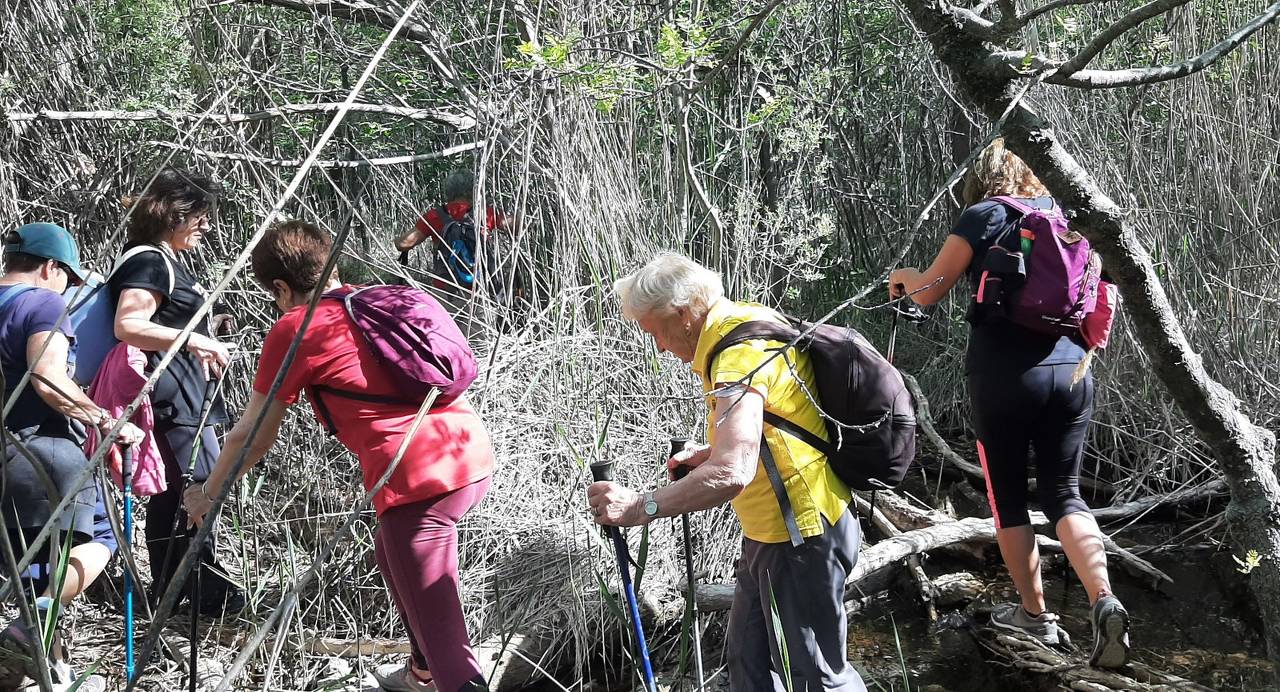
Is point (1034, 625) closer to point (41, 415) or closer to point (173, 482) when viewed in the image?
point (173, 482)

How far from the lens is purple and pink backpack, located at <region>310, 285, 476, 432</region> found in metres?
2.71

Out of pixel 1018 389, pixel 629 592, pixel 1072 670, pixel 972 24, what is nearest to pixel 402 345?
pixel 629 592

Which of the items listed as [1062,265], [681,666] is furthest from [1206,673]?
[681,666]

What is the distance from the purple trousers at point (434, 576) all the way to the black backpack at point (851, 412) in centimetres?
86

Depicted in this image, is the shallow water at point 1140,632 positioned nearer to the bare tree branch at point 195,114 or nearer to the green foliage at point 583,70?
the green foliage at point 583,70

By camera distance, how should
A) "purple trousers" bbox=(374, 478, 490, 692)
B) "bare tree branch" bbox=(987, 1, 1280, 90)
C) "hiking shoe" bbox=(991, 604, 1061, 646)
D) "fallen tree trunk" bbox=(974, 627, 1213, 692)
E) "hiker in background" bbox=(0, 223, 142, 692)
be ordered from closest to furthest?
1. "bare tree branch" bbox=(987, 1, 1280, 90)
2. "purple trousers" bbox=(374, 478, 490, 692)
3. "hiker in background" bbox=(0, 223, 142, 692)
4. "fallen tree trunk" bbox=(974, 627, 1213, 692)
5. "hiking shoe" bbox=(991, 604, 1061, 646)

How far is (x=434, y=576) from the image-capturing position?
2.85 metres

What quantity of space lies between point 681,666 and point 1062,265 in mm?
1874

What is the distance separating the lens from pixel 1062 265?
3230mm

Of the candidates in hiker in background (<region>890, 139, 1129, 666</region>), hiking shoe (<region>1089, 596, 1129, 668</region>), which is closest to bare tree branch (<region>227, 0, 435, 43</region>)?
hiker in background (<region>890, 139, 1129, 666</region>)

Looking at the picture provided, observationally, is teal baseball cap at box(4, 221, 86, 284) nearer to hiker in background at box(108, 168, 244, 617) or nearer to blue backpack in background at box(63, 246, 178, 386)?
hiker in background at box(108, 168, 244, 617)

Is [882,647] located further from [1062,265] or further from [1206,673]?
[1062,265]

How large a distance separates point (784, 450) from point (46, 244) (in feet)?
7.51

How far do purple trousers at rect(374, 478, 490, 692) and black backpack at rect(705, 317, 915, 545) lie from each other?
2.82 ft
